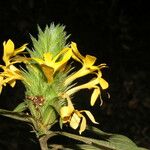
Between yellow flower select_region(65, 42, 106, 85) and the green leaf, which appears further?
the green leaf

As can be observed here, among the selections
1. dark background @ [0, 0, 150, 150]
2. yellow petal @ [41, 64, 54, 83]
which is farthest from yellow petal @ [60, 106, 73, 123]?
dark background @ [0, 0, 150, 150]

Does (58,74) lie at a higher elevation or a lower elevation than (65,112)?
higher

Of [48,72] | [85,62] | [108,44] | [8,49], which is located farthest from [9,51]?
[108,44]

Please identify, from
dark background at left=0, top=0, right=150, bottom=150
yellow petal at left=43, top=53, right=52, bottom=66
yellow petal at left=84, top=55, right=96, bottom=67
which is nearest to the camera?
yellow petal at left=43, top=53, right=52, bottom=66

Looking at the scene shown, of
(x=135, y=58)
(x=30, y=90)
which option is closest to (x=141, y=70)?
(x=135, y=58)

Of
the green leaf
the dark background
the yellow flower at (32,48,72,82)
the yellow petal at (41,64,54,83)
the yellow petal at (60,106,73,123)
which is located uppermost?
the dark background

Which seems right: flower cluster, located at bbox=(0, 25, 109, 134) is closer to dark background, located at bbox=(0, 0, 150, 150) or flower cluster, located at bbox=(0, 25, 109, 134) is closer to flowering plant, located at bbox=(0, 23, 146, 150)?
flowering plant, located at bbox=(0, 23, 146, 150)

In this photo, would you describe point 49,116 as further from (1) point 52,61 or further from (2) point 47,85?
(1) point 52,61

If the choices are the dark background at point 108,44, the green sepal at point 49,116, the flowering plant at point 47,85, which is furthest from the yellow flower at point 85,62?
the dark background at point 108,44

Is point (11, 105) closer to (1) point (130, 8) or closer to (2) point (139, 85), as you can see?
(2) point (139, 85)

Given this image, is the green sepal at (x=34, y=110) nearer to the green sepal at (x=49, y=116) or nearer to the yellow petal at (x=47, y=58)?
the green sepal at (x=49, y=116)
